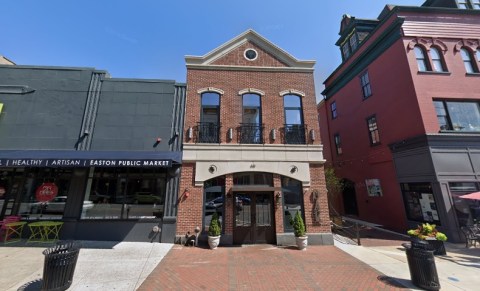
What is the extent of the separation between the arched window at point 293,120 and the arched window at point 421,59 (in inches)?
313

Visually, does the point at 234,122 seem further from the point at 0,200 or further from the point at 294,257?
the point at 0,200

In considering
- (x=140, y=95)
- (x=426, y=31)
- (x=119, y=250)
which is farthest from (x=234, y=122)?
(x=426, y=31)

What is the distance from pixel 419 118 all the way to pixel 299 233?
9488 mm

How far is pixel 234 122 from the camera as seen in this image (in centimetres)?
1139

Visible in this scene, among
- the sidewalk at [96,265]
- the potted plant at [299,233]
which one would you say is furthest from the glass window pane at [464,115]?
the sidewalk at [96,265]

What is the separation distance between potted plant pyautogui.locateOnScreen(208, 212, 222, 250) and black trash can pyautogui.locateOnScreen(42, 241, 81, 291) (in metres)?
4.97

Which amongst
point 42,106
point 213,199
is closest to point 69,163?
point 42,106

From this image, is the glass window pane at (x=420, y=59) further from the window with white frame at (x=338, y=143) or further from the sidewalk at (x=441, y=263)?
the sidewalk at (x=441, y=263)

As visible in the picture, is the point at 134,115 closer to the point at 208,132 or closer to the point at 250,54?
the point at 208,132

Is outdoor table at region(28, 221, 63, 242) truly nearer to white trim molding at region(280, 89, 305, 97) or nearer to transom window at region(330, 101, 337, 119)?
white trim molding at region(280, 89, 305, 97)

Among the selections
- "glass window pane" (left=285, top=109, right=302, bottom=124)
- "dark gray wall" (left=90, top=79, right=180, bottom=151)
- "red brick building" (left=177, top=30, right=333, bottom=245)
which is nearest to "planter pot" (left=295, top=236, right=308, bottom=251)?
"red brick building" (left=177, top=30, right=333, bottom=245)

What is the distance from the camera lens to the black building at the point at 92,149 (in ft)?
32.5

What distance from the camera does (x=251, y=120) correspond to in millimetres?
11703

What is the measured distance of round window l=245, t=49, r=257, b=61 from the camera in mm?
12505
